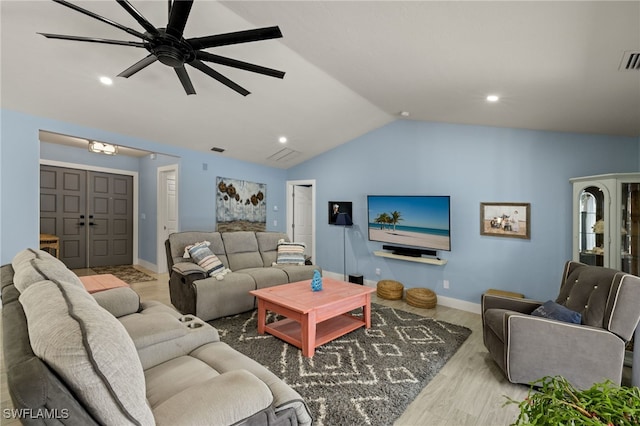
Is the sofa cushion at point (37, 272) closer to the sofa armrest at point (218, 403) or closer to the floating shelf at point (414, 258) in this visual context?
the sofa armrest at point (218, 403)

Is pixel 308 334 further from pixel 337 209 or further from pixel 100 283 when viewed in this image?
pixel 337 209

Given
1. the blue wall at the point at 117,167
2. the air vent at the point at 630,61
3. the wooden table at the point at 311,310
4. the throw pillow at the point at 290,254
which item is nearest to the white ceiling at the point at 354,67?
the air vent at the point at 630,61

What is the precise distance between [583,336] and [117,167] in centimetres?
795

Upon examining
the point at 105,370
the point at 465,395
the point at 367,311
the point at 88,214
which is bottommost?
the point at 465,395

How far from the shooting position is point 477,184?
12.8 ft

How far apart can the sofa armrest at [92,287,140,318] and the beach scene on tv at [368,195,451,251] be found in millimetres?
3484

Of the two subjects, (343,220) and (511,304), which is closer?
(511,304)

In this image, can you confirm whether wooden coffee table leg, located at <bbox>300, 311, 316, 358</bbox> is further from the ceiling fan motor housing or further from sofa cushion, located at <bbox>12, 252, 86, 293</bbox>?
the ceiling fan motor housing

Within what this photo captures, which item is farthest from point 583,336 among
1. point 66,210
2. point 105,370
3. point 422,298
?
point 66,210

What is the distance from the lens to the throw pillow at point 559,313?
2.14 meters

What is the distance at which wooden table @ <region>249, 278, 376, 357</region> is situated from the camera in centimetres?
260

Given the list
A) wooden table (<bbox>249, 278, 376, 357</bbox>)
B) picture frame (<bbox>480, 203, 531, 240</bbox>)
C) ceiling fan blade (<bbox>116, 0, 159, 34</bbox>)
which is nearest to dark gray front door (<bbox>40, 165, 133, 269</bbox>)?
wooden table (<bbox>249, 278, 376, 357</bbox>)

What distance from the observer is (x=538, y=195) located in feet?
11.4

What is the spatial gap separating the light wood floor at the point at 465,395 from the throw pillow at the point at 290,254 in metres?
2.49
